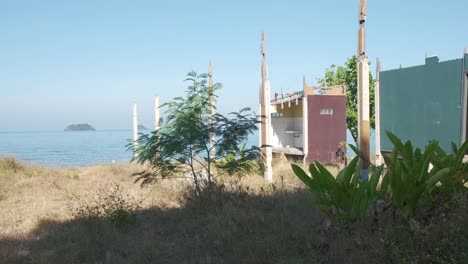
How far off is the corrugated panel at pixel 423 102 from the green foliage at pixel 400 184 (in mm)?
4871

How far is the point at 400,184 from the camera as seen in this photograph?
4.50m

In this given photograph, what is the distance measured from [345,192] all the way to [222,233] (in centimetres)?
190

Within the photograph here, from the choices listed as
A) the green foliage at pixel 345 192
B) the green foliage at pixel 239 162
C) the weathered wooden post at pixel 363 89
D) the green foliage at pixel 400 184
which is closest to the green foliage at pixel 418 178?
the green foliage at pixel 400 184

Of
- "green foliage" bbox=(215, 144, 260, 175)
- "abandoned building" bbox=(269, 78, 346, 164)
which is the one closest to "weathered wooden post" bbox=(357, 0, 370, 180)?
"green foliage" bbox=(215, 144, 260, 175)

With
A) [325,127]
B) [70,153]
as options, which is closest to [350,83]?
[325,127]

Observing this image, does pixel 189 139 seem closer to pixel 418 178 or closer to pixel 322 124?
pixel 418 178

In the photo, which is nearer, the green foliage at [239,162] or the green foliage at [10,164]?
the green foliage at [239,162]

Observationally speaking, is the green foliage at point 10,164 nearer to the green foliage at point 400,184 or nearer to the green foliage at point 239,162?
the green foliage at point 239,162

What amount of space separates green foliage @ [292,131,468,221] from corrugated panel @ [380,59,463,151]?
16.0 ft

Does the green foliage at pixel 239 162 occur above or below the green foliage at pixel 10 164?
above

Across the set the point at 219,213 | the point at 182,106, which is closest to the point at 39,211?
the point at 182,106

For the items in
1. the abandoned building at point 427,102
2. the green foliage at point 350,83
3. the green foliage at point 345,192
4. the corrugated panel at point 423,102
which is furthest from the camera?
the green foliage at point 350,83

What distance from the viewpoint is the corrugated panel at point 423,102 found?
30.2ft

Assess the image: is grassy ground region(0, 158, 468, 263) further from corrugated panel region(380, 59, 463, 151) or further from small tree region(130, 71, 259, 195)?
corrugated panel region(380, 59, 463, 151)
